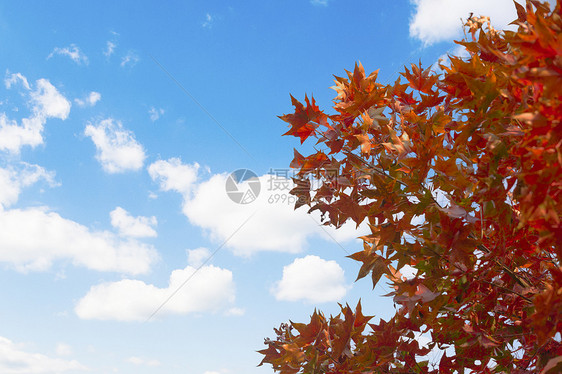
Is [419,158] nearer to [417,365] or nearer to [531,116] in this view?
[531,116]

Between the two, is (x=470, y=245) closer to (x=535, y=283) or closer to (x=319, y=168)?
(x=535, y=283)

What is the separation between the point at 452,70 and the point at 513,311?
148cm

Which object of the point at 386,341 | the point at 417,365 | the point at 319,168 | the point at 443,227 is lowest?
the point at 417,365

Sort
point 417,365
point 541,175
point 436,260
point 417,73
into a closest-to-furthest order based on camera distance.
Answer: point 541,175 < point 436,260 < point 417,365 < point 417,73

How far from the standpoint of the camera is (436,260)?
2035 millimetres

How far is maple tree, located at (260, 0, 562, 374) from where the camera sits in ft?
4.99

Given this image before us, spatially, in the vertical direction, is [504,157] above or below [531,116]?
above

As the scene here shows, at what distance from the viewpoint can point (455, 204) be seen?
191 centimetres

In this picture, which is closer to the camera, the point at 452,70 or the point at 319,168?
the point at 452,70

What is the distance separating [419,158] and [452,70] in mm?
710

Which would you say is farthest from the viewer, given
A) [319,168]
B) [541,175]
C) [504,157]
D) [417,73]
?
[417,73]

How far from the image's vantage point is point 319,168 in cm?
265

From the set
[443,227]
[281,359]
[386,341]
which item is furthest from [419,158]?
[281,359]

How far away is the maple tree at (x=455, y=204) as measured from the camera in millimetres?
1522
